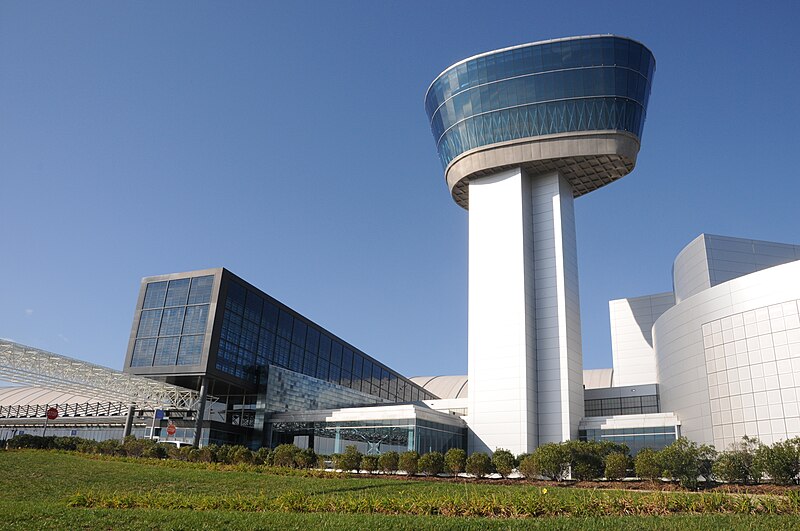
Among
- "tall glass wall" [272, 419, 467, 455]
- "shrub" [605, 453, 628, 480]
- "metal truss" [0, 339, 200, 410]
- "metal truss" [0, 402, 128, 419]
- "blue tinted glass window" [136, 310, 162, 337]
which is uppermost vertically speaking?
"blue tinted glass window" [136, 310, 162, 337]

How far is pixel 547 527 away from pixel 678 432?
1628 inches

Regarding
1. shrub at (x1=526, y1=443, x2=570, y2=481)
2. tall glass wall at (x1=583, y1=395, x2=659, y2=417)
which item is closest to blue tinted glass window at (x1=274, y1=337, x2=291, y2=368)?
tall glass wall at (x1=583, y1=395, x2=659, y2=417)

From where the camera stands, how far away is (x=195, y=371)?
54.6 m

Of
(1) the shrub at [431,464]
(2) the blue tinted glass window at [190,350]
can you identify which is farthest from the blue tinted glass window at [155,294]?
(1) the shrub at [431,464]

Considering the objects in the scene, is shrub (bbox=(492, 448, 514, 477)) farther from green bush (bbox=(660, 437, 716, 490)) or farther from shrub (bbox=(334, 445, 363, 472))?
green bush (bbox=(660, 437, 716, 490))

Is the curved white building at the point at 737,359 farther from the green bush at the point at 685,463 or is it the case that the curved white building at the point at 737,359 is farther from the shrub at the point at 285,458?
the shrub at the point at 285,458

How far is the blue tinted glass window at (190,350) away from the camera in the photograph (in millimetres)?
55344

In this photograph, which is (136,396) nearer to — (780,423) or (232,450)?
(232,450)

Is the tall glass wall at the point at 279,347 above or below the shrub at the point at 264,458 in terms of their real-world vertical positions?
above

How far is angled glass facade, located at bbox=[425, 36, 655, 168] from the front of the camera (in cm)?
6012

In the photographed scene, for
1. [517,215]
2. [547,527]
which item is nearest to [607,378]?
[517,215]

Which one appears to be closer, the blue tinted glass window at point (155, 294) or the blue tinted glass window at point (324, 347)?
the blue tinted glass window at point (155, 294)

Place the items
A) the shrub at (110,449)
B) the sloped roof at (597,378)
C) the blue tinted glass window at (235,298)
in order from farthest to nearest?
1. the sloped roof at (597,378)
2. the blue tinted glass window at (235,298)
3. the shrub at (110,449)

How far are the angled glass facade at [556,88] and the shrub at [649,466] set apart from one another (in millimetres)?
34996
